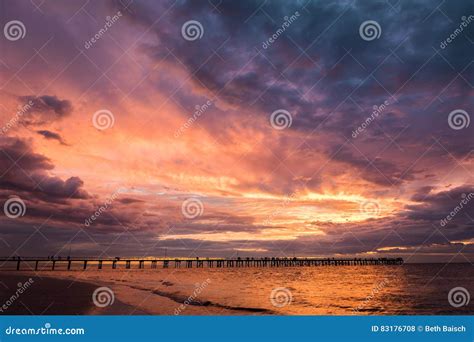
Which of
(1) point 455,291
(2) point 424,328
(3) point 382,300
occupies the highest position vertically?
(1) point 455,291

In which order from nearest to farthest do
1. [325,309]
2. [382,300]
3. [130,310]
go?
[130,310] < [325,309] < [382,300]

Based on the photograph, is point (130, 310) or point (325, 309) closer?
point (130, 310)

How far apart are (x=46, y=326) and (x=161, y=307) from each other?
12001 millimetres

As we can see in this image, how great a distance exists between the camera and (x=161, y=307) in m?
22.5

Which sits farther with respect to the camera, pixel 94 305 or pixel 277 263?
pixel 277 263

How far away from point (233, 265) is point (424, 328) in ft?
530

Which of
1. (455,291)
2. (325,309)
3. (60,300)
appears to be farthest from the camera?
(455,291)

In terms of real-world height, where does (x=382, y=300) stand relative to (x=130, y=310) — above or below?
above

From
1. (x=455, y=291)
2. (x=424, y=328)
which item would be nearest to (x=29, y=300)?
(x=424, y=328)

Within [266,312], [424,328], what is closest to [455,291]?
[266,312]

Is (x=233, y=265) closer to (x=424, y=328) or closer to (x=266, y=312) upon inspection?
(x=266, y=312)

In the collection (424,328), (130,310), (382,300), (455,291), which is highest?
(455,291)

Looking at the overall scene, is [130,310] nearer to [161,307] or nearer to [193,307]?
[161,307]

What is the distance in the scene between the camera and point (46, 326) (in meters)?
11.2
